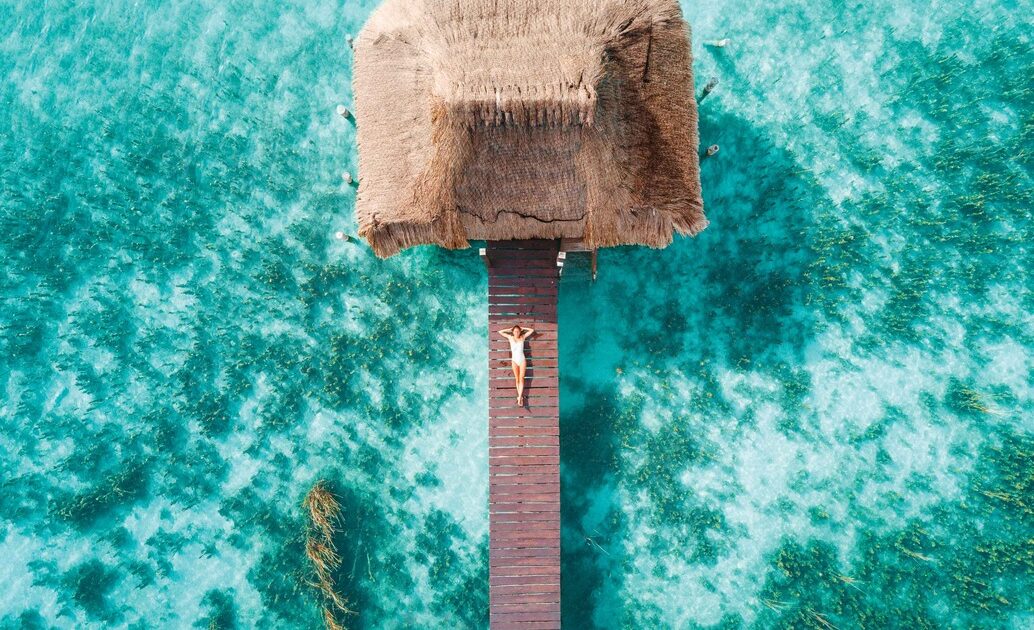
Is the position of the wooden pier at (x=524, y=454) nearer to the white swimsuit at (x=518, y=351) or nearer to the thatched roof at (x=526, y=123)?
the white swimsuit at (x=518, y=351)

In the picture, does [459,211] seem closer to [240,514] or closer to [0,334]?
[240,514]

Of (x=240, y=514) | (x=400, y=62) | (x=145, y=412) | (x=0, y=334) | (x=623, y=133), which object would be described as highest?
(x=400, y=62)

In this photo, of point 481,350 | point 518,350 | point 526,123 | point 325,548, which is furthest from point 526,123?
point 325,548

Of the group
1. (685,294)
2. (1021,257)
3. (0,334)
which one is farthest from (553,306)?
(0,334)

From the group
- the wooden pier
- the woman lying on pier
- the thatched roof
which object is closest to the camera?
the thatched roof

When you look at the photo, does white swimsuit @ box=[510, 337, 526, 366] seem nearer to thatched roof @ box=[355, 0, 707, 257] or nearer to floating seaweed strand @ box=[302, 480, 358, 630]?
thatched roof @ box=[355, 0, 707, 257]

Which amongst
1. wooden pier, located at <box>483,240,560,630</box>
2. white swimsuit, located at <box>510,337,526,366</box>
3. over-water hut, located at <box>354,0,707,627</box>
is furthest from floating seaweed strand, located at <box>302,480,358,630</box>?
over-water hut, located at <box>354,0,707,627</box>
